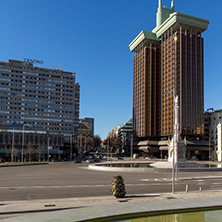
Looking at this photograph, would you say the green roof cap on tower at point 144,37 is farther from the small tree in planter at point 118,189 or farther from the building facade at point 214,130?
the small tree in planter at point 118,189

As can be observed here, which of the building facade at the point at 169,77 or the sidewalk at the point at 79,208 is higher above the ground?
the building facade at the point at 169,77

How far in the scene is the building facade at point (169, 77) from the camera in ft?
405

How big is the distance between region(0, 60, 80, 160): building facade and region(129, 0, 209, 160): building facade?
4101 cm

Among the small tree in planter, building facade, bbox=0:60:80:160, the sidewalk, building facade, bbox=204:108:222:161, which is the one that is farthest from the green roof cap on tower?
the sidewalk

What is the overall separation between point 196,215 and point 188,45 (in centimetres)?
12434

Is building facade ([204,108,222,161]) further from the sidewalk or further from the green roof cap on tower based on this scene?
the sidewalk

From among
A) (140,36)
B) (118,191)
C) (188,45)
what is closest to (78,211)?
(118,191)

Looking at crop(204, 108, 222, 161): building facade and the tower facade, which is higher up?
the tower facade

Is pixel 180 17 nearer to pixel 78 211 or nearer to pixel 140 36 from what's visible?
pixel 140 36

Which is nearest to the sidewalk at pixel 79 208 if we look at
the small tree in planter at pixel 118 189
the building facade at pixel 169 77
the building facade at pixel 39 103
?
the small tree in planter at pixel 118 189

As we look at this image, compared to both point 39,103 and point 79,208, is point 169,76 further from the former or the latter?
point 79,208

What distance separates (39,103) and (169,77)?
6867cm

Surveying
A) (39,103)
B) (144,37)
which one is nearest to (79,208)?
(39,103)

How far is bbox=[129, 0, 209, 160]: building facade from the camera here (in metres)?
124
